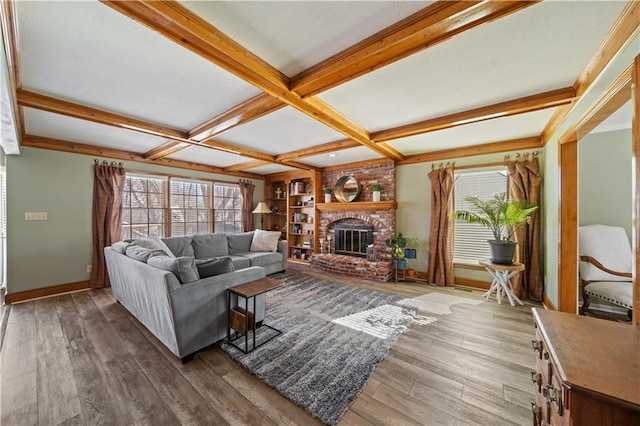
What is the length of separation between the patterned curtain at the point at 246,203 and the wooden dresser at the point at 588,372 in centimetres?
Result: 610

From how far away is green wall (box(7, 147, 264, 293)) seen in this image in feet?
11.1

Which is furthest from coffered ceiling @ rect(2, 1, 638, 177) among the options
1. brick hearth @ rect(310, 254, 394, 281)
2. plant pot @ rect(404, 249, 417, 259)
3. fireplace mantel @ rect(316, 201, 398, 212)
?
brick hearth @ rect(310, 254, 394, 281)

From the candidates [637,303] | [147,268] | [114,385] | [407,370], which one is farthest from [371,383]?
[147,268]

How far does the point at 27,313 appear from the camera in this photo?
2.96 m

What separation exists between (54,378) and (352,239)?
458 centimetres

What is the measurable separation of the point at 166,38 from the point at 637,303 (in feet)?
10.3

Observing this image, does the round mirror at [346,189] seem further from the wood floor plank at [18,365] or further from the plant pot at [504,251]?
the wood floor plank at [18,365]

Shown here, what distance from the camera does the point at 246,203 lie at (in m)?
6.38

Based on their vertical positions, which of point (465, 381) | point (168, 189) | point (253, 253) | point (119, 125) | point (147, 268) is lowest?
point (465, 381)

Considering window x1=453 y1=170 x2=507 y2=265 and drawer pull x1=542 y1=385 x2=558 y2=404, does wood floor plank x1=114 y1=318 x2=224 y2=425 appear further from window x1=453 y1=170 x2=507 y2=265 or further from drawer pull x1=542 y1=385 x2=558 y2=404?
window x1=453 y1=170 x2=507 y2=265

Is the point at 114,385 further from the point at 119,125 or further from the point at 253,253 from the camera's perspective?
the point at 253,253

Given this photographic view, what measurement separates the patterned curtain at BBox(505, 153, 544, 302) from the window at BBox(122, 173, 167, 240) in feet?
21.6

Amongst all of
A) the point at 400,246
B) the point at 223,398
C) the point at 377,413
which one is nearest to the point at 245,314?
the point at 223,398

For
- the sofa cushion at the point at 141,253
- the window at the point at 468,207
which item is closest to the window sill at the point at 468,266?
the window at the point at 468,207
